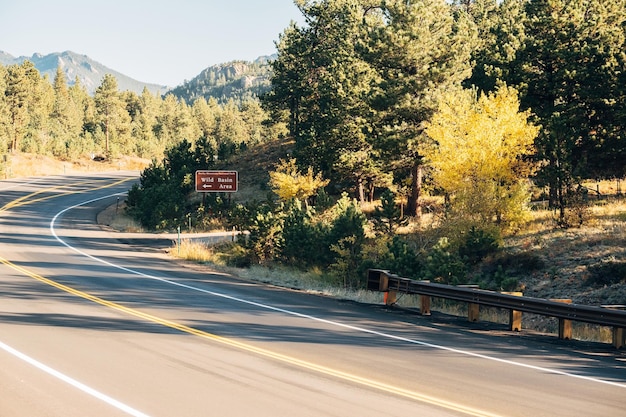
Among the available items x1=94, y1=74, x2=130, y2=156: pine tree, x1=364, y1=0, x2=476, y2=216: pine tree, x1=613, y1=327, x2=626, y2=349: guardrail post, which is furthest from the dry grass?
x1=94, y1=74, x2=130, y2=156: pine tree

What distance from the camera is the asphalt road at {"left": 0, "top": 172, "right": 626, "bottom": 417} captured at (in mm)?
7793

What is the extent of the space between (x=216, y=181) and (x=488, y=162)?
58.7 feet

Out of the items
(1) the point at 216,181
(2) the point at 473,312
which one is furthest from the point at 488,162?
(1) the point at 216,181

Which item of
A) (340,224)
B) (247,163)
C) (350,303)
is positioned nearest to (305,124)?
(247,163)

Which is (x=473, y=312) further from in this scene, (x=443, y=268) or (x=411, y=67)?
(x=411, y=67)

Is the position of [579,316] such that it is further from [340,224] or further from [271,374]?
[340,224]

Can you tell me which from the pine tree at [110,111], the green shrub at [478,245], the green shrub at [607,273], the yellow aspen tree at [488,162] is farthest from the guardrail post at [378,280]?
the pine tree at [110,111]

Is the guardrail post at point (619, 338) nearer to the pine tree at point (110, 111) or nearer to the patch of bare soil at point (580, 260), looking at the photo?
the patch of bare soil at point (580, 260)

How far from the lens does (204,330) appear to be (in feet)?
41.9

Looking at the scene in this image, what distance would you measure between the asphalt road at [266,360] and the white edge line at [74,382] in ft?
0.09

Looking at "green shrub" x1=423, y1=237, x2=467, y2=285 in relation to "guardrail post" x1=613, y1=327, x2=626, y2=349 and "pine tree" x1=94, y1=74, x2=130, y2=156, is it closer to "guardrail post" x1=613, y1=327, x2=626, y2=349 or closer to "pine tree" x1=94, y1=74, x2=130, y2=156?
"guardrail post" x1=613, y1=327, x2=626, y2=349

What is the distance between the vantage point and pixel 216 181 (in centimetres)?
3831

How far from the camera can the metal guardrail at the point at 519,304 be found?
37.4 feet

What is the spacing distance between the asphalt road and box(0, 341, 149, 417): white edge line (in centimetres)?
3
